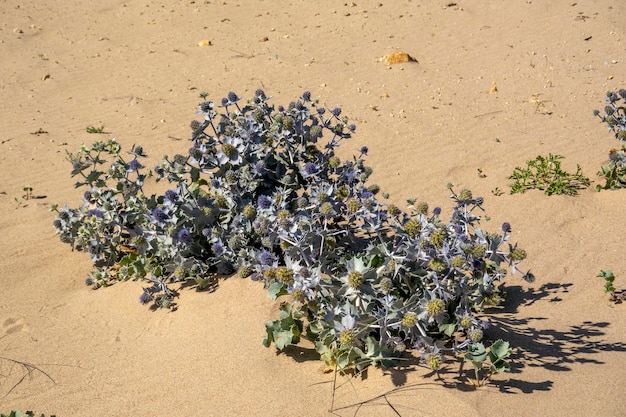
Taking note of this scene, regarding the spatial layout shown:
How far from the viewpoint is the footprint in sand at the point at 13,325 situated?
4293 mm

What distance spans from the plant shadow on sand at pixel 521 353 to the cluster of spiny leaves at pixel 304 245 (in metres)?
0.13

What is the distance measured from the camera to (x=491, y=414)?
10.4 ft

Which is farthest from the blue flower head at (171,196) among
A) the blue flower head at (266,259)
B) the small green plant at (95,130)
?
the small green plant at (95,130)

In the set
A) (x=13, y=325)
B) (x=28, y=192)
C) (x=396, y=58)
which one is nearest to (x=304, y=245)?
(x=13, y=325)

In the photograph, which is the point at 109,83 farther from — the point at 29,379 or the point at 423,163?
the point at 29,379

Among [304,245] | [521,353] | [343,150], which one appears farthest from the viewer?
[343,150]

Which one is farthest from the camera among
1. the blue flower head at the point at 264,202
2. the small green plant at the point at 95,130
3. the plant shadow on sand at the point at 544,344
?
the small green plant at the point at 95,130

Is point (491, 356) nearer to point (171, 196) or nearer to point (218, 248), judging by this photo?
point (218, 248)

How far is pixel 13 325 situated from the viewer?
A: 4352 millimetres

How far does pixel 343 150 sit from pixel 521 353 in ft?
11.4

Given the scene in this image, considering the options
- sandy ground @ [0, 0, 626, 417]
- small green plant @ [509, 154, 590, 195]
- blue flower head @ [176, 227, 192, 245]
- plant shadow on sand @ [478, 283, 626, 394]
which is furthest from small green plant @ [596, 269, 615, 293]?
blue flower head @ [176, 227, 192, 245]

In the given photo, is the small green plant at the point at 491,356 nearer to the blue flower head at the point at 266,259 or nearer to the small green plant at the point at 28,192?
the blue flower head at the point at 266,259

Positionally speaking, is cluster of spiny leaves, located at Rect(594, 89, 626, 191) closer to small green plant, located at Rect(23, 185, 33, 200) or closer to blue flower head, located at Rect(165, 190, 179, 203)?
blue flower head, located at Rect(165, 190, 179, 203)

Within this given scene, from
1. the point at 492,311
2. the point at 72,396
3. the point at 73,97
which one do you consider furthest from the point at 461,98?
the point at 72,396
